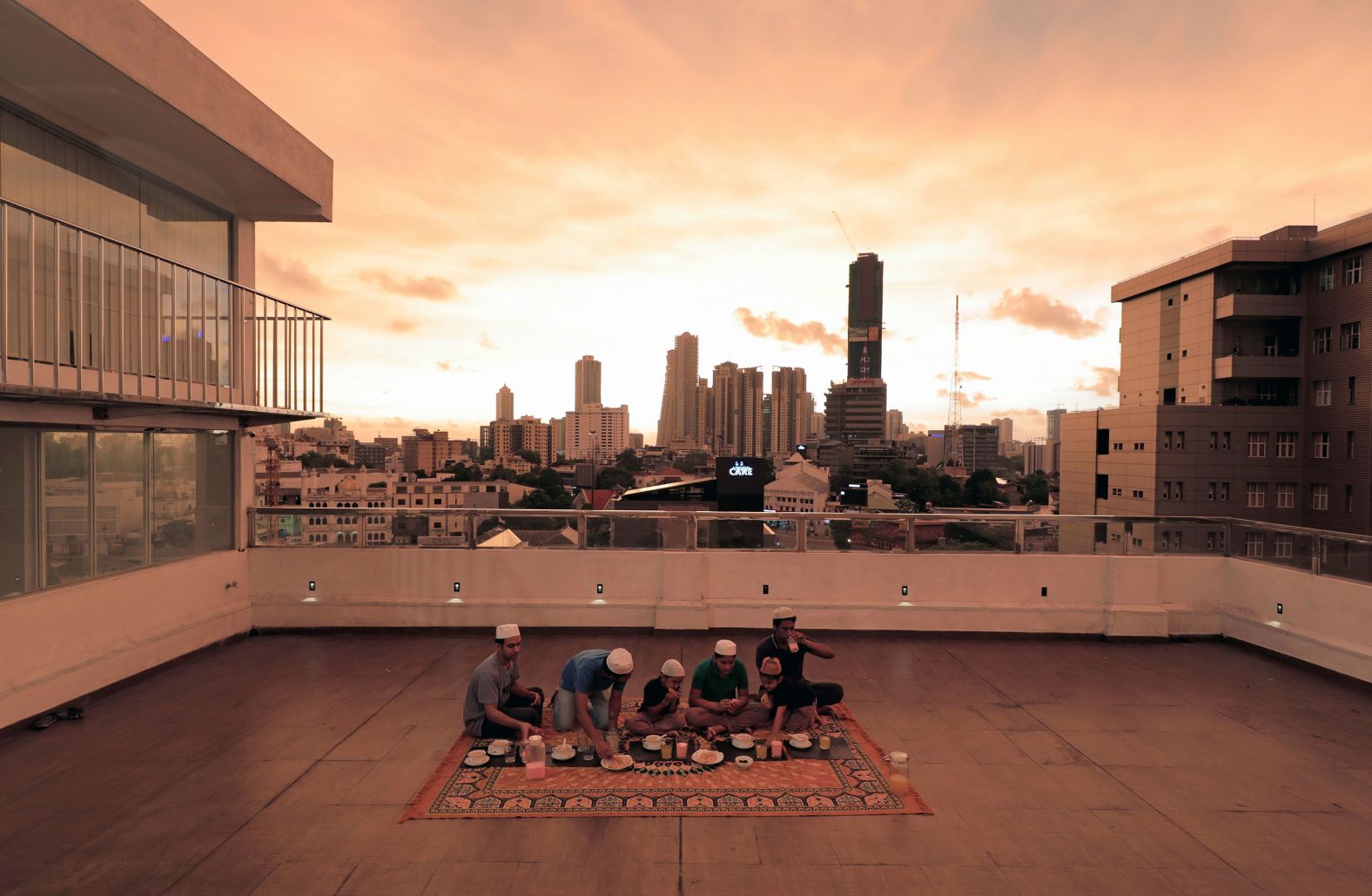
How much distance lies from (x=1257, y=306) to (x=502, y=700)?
5468 centimetres

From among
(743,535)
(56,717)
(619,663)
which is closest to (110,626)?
(56,717)

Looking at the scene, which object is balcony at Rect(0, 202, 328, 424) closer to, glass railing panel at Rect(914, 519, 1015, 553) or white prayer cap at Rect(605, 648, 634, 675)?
white prayer cap at Rect(605, 648, 634, 675)

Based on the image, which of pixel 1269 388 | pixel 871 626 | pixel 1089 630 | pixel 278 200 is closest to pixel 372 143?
pixel 278 200

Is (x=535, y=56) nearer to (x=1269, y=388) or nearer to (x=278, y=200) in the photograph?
(x=278, y=200)

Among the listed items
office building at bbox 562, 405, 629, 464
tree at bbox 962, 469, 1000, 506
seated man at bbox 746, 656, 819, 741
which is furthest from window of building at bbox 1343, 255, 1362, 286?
office building at bbox 562, 405, 629, 464

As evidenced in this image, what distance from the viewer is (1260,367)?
141 feet

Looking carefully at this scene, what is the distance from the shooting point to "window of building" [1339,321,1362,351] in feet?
129

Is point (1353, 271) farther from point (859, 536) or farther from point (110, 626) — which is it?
point (110, 626)

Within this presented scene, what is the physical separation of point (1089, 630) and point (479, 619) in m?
8.90

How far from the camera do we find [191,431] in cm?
898

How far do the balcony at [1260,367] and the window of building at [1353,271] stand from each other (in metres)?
5.13

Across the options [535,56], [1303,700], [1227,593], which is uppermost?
[535,56]

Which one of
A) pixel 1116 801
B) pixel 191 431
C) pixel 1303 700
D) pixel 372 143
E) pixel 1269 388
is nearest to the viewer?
pixel 1116 801

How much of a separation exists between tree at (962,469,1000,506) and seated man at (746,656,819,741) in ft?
294
